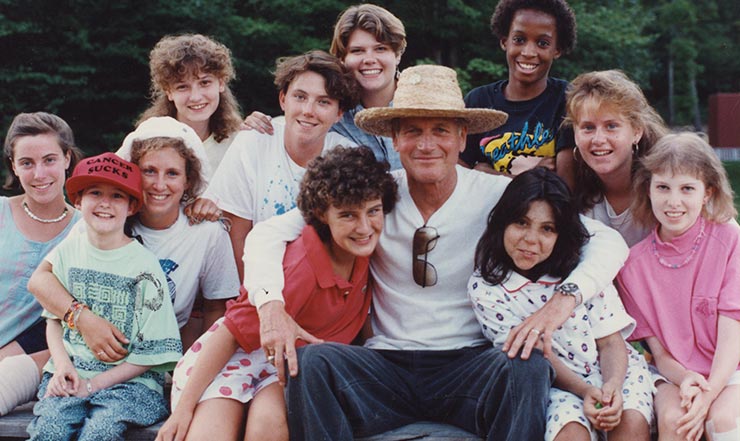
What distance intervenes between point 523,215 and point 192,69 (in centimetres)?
217

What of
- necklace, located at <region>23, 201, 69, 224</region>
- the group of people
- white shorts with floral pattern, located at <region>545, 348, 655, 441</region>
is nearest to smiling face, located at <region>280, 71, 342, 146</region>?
the group of people

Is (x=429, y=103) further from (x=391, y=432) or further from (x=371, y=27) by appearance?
(x=391, y=432)

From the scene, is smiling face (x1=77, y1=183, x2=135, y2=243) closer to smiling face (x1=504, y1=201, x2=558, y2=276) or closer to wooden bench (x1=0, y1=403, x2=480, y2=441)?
wooden bench (x1=0, y1=403, x2=480, y2=441)

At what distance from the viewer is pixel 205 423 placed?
2.84 metres

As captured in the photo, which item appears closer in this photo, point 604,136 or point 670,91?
point 604,136

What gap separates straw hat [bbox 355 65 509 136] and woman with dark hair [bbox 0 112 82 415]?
1.54m

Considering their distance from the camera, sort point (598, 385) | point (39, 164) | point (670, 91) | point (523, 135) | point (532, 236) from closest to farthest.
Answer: point (598, 385), point (532, 236), point (39, 164), point (523, 135), point (670, 91)

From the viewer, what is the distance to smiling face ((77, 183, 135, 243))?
3.25 metres

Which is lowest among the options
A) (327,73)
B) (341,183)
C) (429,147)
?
(341,183)

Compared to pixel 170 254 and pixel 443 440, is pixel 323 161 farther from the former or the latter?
pixel 443 440

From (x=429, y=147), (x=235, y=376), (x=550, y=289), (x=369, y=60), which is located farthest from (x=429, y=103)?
(x=235, y=376)

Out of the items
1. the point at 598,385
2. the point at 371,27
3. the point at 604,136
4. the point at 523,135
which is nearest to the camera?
the point at 598,385

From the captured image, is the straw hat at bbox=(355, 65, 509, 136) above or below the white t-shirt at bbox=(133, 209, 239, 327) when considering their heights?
above

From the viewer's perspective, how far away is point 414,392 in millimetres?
3094
